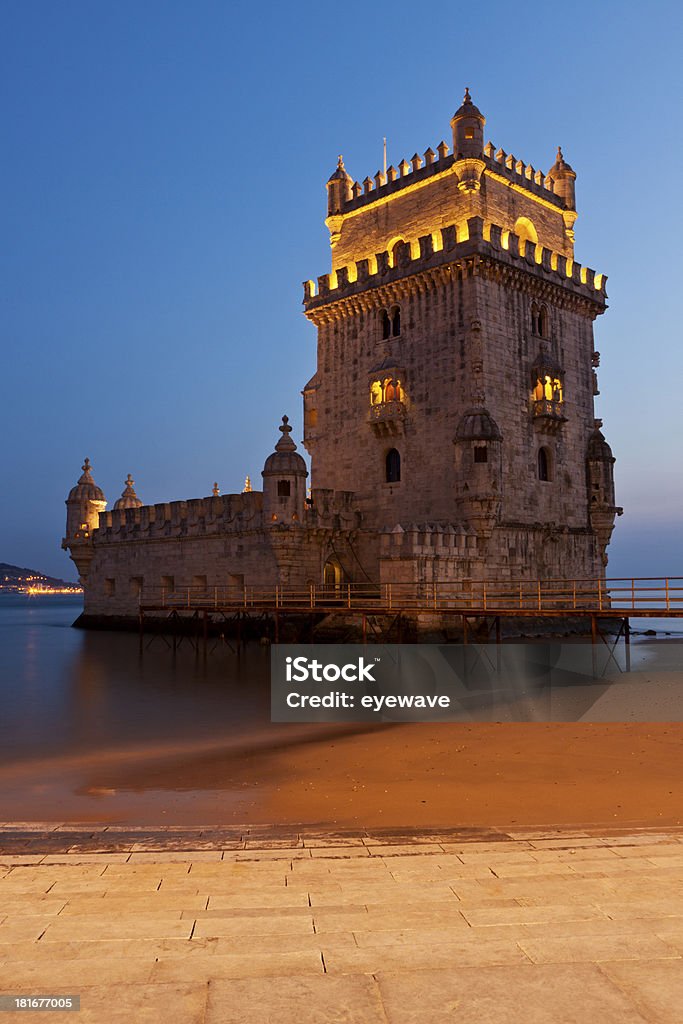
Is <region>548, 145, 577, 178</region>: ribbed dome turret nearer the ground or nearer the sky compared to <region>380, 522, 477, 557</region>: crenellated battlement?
nearer the sky

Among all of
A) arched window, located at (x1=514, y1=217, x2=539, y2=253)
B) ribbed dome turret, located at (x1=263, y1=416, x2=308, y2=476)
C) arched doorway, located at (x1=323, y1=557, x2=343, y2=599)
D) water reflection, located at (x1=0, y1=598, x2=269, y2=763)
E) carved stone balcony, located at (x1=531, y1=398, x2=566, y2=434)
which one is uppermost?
arched window, located at (x1=514, y1=217, x2=539, y2=253)

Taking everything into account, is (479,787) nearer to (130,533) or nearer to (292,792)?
(292,792)

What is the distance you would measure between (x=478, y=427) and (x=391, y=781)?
19.1 m

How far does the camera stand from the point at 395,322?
32.9 metres

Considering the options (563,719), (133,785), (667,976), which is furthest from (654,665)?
(667,976)

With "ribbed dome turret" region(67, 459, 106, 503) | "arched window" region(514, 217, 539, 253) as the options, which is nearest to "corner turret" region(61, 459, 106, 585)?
"ribbed dome turret" region(67, 459, 106, 503)

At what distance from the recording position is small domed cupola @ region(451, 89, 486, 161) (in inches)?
1220

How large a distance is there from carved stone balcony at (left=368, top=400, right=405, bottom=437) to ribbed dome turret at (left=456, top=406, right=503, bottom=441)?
3284 millimetres

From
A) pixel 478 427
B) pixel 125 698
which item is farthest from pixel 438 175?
pixel 125 698

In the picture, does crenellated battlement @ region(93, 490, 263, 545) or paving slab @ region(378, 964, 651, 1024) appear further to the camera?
crenellated battlement @ region(93, 490, 263, 545)

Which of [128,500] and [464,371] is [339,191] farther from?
[128,500]

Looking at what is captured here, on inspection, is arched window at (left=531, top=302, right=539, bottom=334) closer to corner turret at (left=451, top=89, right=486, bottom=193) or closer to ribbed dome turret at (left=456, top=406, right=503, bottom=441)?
corner turret at (left=451, top=89, right=486, bottom=193)

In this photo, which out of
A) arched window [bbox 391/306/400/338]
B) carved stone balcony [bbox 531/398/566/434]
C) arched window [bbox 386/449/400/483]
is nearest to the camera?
carved stone balcony [bbox 531/398/566/434]

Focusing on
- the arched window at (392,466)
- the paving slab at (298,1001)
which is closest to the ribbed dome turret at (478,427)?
the arched window at (392,466)
